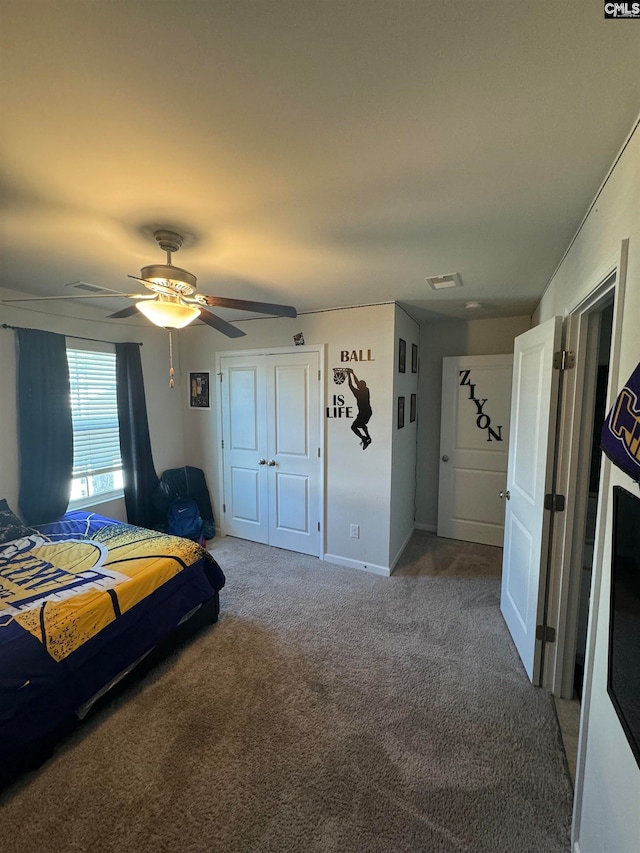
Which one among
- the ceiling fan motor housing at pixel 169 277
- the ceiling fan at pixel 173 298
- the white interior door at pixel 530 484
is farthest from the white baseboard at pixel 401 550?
the ceiling fan motor housing at pixel 169 277

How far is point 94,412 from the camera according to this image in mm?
3451

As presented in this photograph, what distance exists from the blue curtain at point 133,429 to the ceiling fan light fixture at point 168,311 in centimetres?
209

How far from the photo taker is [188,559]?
96.0 inches

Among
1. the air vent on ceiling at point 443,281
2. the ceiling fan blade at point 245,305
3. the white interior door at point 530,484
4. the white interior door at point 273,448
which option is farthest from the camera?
the white interior door at point 273,448

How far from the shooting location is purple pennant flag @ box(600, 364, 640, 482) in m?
0.79

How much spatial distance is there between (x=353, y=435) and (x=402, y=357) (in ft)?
2.84

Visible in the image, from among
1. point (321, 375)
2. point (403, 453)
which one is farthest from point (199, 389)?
point (403, 453)

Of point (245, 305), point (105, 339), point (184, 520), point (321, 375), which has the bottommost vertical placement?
point (184, 520)

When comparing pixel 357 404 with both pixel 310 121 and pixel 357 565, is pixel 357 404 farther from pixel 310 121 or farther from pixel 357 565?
pixel 310 121

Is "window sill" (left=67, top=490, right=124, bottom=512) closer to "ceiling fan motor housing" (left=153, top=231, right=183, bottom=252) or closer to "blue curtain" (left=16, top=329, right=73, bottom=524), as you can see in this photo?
"blue curtain" (left=16, top=329, right=73, bottom=524)

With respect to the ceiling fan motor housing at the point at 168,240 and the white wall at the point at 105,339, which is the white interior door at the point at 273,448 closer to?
the white wall at the point at 105,339

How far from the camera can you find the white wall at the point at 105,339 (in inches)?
112

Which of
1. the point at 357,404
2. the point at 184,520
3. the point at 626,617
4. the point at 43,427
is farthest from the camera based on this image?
the point at 184,520

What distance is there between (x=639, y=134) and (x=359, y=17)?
2.78 ft
